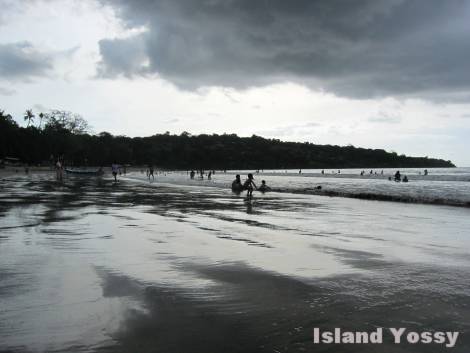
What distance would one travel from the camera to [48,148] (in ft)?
350

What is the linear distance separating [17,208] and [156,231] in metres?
7.57

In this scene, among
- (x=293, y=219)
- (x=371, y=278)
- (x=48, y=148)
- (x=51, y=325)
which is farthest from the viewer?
(x=48, y=148)

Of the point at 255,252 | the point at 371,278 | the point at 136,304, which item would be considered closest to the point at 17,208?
the point at 255,252

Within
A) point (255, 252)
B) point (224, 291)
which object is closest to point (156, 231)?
point (255, 252)

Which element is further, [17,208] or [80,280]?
[17,208]

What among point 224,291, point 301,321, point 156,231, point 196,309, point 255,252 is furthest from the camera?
point 156,231

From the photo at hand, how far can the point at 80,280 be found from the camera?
5984 millimetres

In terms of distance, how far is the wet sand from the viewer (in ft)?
13.4

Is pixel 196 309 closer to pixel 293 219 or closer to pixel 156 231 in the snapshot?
pixel 156 231

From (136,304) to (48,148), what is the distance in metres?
112

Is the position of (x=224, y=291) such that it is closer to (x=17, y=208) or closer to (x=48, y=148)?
(x=17, y=208)

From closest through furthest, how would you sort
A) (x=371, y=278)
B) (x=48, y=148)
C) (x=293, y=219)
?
(x=371, y=278), (x=293, y=219), (x=48, y=148)

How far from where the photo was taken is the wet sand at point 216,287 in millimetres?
4082

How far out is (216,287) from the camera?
19.2ft
